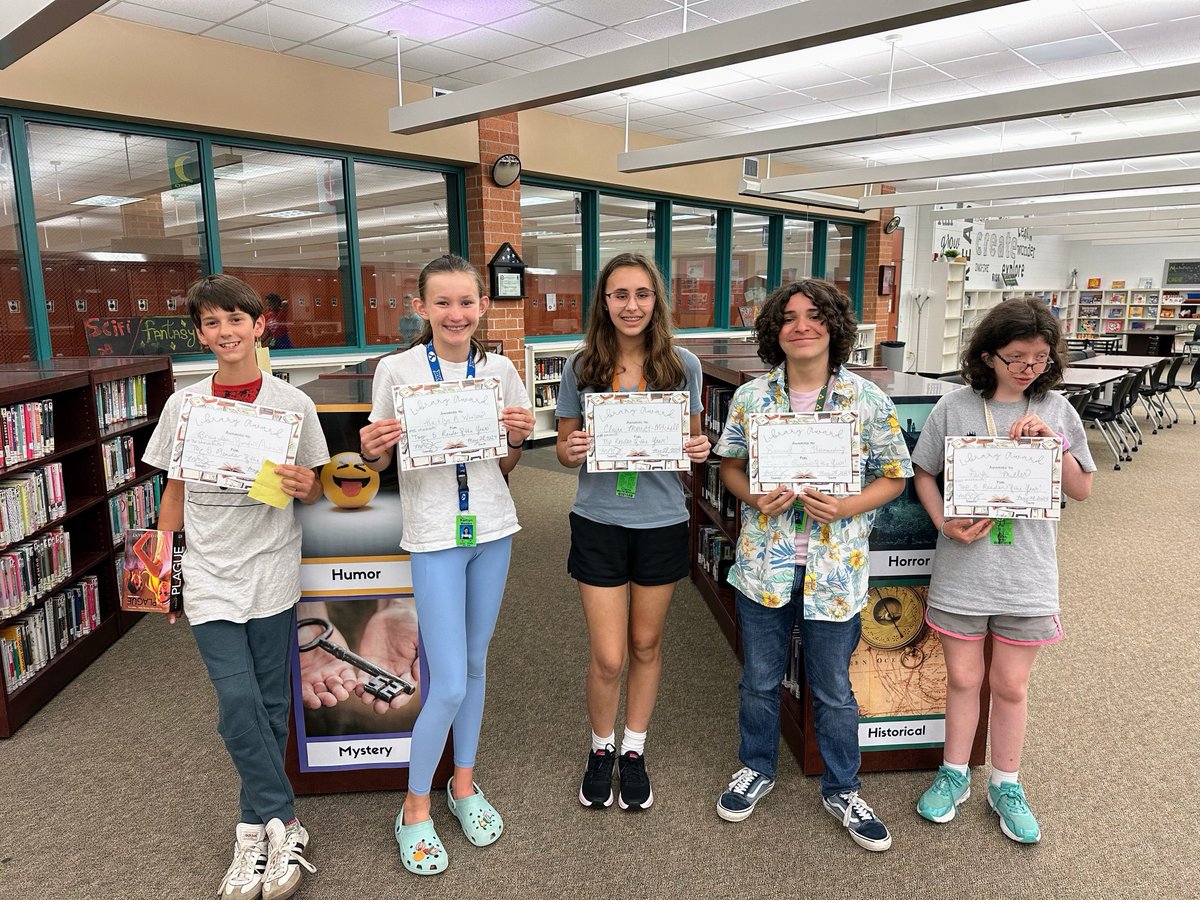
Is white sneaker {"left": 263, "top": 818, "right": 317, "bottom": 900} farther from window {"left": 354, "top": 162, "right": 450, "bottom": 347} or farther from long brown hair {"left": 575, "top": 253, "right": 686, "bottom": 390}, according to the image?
window {"left": 354, "top": 162, "right": 450, "bottom": 347}

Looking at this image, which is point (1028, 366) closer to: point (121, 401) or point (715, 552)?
point (715, 552)

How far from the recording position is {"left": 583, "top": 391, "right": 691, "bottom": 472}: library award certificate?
1.98m

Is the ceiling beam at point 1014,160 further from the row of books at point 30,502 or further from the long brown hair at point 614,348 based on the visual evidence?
the row of books at point 30,502

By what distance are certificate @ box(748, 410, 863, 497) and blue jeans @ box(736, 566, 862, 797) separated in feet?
0.83

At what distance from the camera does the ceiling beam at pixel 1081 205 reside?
9.09 meters

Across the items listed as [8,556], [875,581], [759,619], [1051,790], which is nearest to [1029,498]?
[875,581]

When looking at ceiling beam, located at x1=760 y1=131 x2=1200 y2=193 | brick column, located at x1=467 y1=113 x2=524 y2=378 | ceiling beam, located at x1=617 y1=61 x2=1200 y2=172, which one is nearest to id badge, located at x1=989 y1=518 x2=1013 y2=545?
ceiling beam, located at x1=617 y1=61 x2=1200 y2=172

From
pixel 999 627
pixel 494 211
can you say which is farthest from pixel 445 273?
pixel 494 211

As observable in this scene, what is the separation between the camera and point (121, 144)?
17.0ft

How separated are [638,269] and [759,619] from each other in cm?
99

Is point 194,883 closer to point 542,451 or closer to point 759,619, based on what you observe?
point 759,619

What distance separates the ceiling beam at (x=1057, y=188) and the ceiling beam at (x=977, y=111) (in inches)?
114

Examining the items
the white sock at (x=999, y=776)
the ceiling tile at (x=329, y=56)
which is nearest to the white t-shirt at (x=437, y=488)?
the white sock at (x=999, y=776)

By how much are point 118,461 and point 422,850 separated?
257 centimetres
